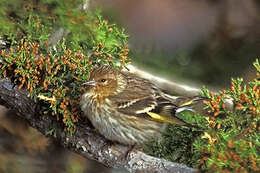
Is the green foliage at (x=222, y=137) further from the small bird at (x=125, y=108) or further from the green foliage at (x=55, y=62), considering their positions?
the green foliage at (x=55, y=62)

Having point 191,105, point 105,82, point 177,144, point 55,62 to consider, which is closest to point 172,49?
point 191,105

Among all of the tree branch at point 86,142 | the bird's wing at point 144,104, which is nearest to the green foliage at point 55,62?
the tree branch at point 86,142

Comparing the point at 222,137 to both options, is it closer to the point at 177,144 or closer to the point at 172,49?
the point at 177,144

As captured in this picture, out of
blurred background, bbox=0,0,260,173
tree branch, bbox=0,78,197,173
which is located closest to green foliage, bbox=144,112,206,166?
tree branch, bbox=0,78,197,173

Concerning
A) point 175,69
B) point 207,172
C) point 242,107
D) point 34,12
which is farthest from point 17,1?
point 175,69

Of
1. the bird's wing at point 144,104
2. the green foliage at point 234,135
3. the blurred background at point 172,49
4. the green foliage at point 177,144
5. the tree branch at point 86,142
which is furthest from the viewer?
the blurred background at point 172,49

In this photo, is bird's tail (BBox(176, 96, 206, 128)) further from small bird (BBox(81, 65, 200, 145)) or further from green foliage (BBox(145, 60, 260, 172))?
green foliage (BBox(145, 60, 260, 172))
